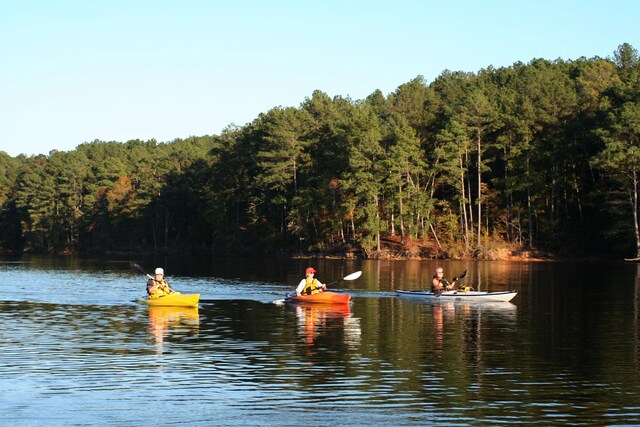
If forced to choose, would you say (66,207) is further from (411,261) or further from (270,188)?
Result: (411,261)

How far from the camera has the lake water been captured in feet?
50.9

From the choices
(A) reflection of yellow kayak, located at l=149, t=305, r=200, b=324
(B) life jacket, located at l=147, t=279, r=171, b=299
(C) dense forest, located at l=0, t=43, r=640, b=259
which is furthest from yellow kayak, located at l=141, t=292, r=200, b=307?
(C) dense forest, located at l=0, t=43, r=640, b=259

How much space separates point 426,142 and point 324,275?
3900 cm

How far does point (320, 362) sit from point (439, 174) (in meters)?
73.2

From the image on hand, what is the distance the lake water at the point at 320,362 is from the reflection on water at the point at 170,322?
9 cm

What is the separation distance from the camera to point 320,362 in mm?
20969

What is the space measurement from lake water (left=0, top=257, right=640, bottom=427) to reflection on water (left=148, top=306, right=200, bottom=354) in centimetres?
9

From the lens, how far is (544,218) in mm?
83062

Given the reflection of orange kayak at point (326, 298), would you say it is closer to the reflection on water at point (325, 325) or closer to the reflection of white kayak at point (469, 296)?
the reflection on water at point (325, 325)

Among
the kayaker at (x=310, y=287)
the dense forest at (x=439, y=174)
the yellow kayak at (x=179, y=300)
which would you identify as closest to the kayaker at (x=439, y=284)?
the kayaker at (x=310, y=287)

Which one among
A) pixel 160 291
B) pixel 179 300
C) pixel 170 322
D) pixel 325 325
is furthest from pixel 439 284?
pixel 170 322

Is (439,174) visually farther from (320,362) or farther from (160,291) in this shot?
(320,362)

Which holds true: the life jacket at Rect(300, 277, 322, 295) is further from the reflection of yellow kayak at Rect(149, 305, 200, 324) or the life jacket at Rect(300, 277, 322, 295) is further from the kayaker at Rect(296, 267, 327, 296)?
the reflection of yellow kayak at Rect(149, 305, 200, 324)

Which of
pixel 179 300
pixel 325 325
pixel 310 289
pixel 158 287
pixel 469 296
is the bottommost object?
pixel 325 325
